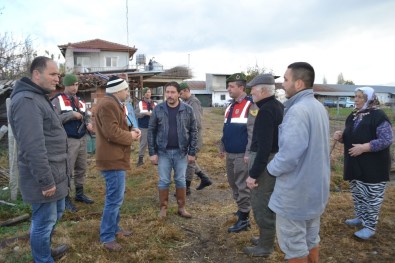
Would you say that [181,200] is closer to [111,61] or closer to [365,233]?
[365,233]

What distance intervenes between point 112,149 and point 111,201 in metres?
0.59

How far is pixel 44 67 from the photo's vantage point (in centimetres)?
308

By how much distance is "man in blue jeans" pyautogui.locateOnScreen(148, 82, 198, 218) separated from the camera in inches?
189

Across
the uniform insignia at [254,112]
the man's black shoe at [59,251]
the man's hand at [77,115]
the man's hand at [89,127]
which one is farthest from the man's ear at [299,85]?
the man's hand at [89,127]

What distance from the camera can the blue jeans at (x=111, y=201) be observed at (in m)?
3.74

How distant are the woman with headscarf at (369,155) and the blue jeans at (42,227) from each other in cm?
362

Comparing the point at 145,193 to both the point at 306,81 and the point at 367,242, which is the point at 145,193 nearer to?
the point at 367,242

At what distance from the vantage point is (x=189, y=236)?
446cm

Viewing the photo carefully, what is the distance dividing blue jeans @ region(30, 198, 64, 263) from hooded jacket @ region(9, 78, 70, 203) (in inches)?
4.8

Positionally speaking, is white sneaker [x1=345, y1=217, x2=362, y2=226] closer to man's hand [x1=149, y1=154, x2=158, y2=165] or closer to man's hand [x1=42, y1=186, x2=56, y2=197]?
man's hand [x1=149, y1=154, x2=158, y2=165]

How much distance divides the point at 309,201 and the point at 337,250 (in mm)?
1637

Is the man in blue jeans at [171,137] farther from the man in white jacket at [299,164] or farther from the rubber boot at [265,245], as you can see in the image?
the man in white jacket at [299,164]

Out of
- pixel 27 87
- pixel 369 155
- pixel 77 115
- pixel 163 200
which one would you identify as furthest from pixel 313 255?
pixel 77 115

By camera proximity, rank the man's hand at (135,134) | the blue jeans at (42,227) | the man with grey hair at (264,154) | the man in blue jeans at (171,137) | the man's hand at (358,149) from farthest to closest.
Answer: the man in blue jeans at (171,137), the man's hand at (358,149), the man's hand at (135,134), the man with grey hair at (264,154), the blue jeans at (42,227)
